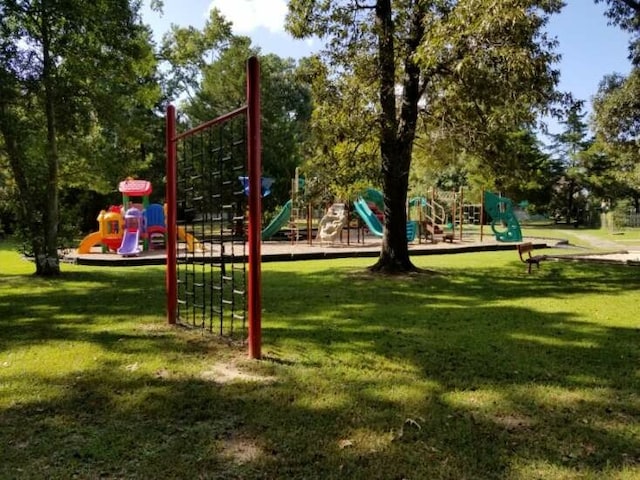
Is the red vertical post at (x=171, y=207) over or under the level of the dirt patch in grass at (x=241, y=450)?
over

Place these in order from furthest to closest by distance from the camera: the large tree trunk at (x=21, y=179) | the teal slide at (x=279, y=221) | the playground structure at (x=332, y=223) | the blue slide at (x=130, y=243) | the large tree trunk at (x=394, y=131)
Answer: the teal slide at (x=279, y=221)
the playground structure at (x=332, y=223)
the blue slide at (x=130, y=243)
the large tree trunk at (x=394, y=131)
the large tree trunk at (x=21, y=179)

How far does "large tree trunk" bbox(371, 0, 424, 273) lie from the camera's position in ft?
33.8

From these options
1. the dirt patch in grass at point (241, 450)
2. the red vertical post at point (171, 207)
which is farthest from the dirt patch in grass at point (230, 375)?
Answer: the red vertical post at point (171, 207)

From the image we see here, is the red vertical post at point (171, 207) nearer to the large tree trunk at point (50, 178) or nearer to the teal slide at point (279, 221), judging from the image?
the large tree trunk at point (50, 178)

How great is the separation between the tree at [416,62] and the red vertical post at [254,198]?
4.50 meters

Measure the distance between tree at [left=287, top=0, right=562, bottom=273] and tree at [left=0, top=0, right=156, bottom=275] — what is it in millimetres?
3529

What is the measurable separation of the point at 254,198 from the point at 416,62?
5.30 m

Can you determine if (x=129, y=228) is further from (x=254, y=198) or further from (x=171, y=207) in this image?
(x=254, y=198)

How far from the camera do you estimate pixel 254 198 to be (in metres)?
4.71

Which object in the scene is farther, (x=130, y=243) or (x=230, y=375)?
(x=130, y=243)

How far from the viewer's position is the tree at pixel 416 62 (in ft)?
27.3

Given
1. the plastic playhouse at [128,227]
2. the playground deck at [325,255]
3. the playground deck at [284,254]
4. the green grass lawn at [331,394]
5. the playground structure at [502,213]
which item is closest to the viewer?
the green grass lawn at [331,394]

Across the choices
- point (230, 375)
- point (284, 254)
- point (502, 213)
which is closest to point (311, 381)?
point (230, 375)

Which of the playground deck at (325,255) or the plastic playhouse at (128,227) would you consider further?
the plastic playhouse at (128,227)
